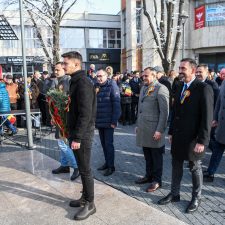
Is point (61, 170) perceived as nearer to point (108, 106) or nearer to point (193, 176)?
point (108, 106)

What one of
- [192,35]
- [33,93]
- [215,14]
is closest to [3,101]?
[33,93]

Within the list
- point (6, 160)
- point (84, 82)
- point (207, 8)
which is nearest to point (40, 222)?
point (84, 82)

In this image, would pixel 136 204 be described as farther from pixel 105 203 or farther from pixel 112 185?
pixel 112 185

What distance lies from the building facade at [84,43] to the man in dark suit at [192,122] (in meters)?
29.4

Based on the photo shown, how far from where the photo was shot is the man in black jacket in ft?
11.9

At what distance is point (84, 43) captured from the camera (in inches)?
1382

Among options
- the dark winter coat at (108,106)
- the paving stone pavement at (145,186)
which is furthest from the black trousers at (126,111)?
the dark winter coat at (108,106)

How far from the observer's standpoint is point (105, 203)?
424cm

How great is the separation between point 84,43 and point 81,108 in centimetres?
3258

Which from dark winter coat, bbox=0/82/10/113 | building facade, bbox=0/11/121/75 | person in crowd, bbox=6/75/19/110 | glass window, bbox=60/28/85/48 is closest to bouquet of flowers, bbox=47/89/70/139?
dark winter coat, bbox=0/82/10/113

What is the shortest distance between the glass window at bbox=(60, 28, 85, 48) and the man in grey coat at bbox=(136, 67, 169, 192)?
101 ft

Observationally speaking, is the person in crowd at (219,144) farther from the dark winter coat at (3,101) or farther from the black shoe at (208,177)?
the dark winter coat at (3,101)

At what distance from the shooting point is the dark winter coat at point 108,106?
5.39 metres

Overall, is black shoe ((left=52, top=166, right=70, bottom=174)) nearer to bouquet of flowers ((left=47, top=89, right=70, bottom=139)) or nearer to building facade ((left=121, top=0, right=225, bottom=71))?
bouquet of flowers ((left=47, top=89, right=70, bottom=139))
